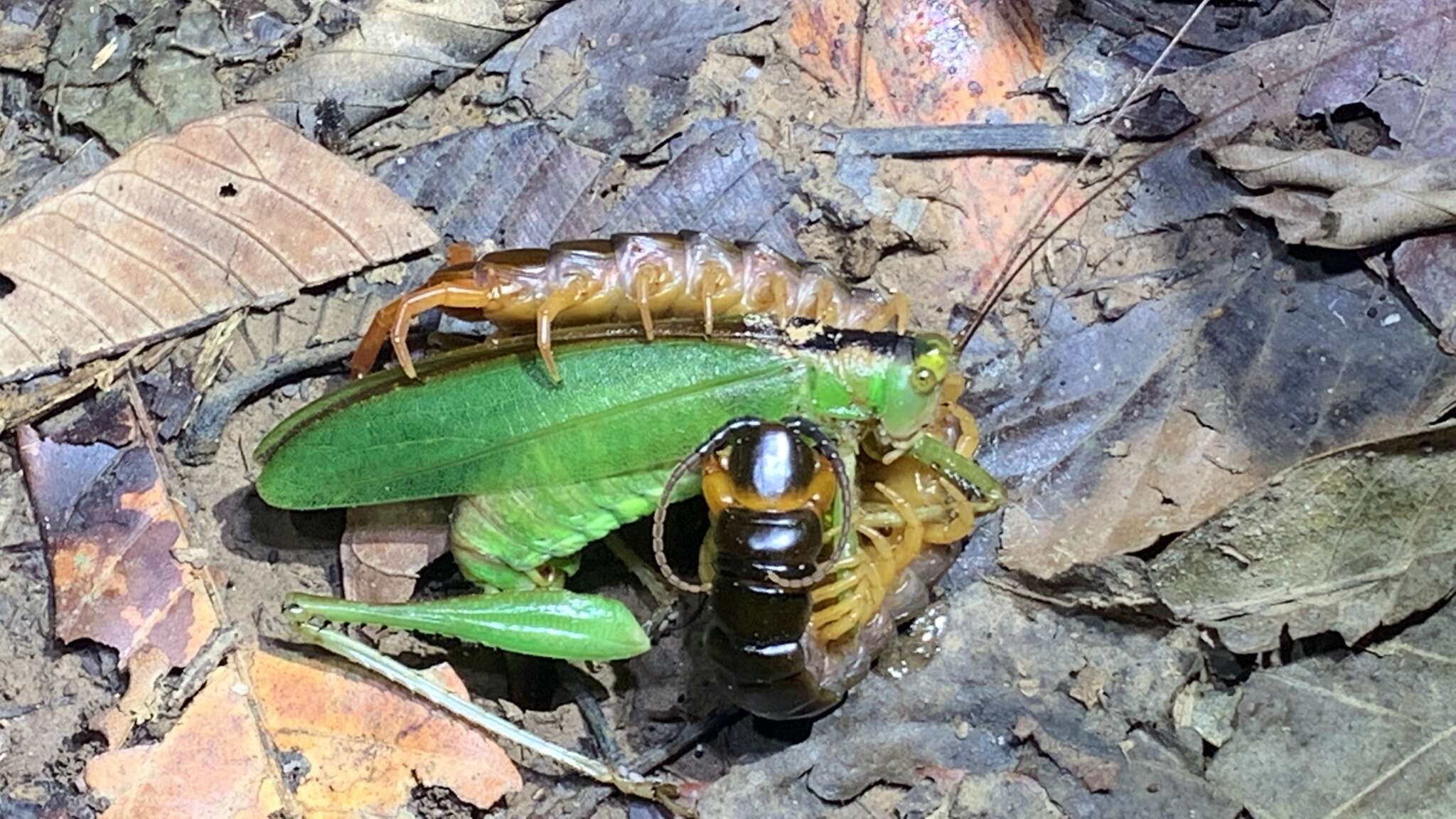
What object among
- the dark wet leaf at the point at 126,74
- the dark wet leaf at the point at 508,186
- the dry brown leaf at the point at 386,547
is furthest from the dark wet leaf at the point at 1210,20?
the dark wet leaf at the point at 126,74

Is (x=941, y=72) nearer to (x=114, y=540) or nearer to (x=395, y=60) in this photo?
(x=395, y=60)

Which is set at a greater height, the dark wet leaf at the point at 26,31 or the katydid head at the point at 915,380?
the dark wet leaf at the point at 26,31

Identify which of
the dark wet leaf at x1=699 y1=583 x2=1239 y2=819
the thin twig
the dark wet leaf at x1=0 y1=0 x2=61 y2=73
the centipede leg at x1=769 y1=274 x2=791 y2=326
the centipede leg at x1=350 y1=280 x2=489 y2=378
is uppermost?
the dark wet leaf at x1=0 y1=0 x2=61 y2=73

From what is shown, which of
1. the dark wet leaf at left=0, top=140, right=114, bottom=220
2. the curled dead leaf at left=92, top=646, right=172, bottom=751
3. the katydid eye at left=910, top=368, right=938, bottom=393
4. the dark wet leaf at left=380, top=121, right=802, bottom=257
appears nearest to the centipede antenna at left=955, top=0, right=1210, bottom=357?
the katydid eye at left=910, top=368, right=938, bottom=393

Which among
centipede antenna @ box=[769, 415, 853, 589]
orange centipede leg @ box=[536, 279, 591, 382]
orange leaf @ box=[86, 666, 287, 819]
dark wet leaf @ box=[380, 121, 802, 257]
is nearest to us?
centipede antenna @ box=[769, 415, 853, 589]

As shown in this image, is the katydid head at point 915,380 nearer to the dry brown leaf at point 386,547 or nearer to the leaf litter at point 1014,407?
the leaf litter at point 1014,407

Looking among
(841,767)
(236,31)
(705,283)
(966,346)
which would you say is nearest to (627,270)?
(705,283)

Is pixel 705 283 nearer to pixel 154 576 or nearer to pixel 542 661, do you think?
pixel 542 661

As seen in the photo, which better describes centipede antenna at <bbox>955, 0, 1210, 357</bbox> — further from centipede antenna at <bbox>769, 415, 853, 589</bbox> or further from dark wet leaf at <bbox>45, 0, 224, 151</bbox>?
dark wet leaf at <bbox>45, 0, 224, 151</bbox>
